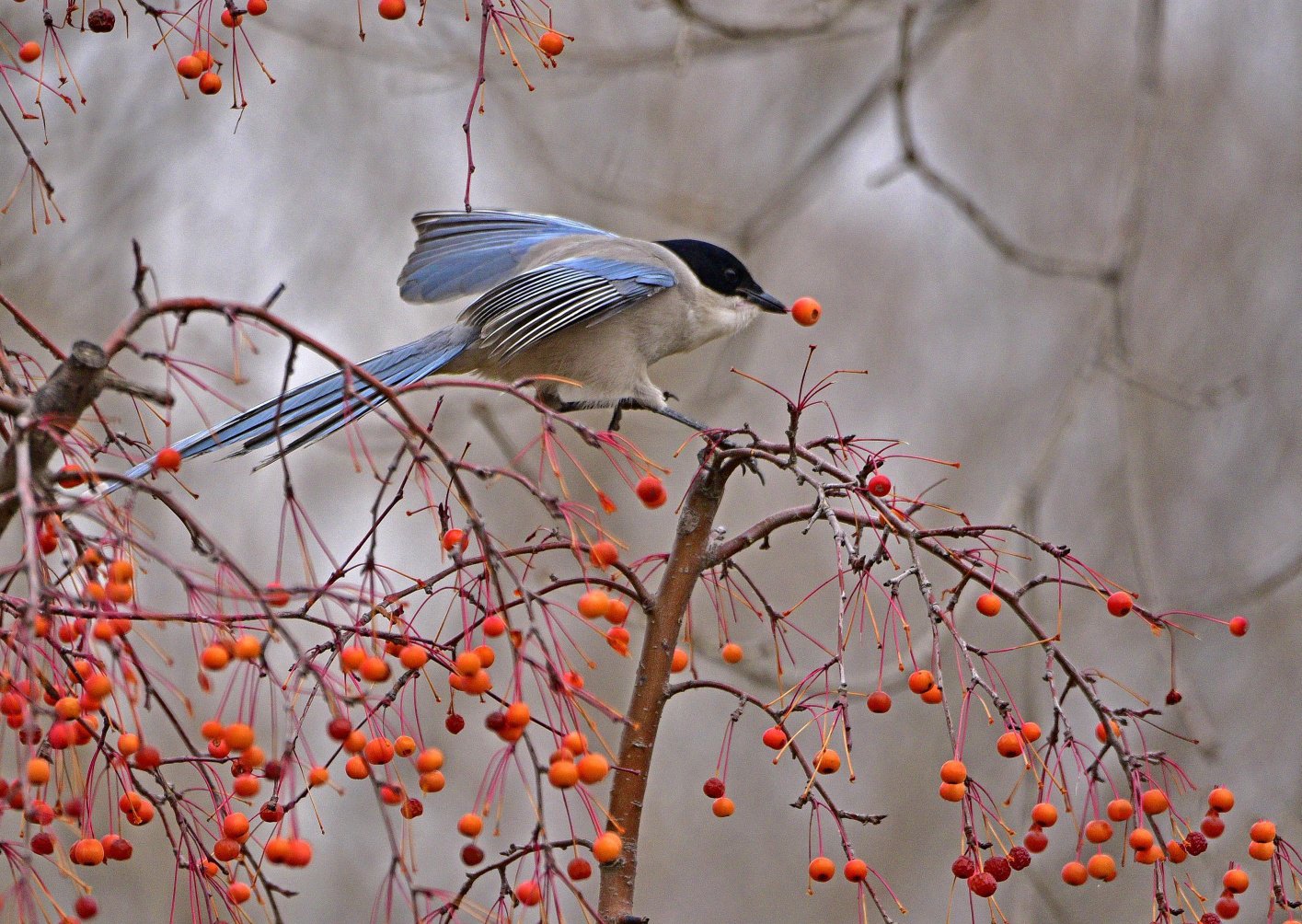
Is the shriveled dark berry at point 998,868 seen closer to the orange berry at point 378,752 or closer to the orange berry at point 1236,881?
the orange berry at point 1236,881

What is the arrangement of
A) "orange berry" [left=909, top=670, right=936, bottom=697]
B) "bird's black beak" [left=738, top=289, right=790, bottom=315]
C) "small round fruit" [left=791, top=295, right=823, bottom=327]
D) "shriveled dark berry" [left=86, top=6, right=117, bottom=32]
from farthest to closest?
1. "bird's black beak" [left=738, top=289, right=790, bottom=315]
2. "small round fruit" [left=791, top=295, right=823, bottom=327]
3. "shriveled dark berry" [left=86, top=6, right=117, bottom=32]
4. "orange berry" [left=909, top=670, right=936, bottom=697]

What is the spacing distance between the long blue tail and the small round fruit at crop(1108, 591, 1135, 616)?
110 cm

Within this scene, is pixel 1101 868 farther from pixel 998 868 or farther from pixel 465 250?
pixel 465 250

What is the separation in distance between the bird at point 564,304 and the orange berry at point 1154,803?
1.63m

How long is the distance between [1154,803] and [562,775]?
87 cm

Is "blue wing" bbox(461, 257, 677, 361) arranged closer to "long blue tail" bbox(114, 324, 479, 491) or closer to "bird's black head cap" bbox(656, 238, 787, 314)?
"long blue tail" bbox(114, 324, 479, 491)

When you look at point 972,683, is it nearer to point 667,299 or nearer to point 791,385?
point 667,299

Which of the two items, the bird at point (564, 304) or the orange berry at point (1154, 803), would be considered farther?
the bird at point (564, 304)

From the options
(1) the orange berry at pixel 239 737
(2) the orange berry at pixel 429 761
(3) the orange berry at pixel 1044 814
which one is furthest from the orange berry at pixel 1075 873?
(1) the orange berry at pixel 239 737

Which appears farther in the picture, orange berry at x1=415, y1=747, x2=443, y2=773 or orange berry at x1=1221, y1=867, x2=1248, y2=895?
orange berry at x1=1221, y1=867, x2=1248, y2=895

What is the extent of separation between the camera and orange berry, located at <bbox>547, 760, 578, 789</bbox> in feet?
5.28

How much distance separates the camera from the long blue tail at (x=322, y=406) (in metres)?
2.18

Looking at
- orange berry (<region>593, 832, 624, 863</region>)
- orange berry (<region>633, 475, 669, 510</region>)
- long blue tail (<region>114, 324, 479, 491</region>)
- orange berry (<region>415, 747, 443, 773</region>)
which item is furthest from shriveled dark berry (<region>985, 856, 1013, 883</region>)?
long blue tail (<region>114, 324, 479, 491</region>)

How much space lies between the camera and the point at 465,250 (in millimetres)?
4258
